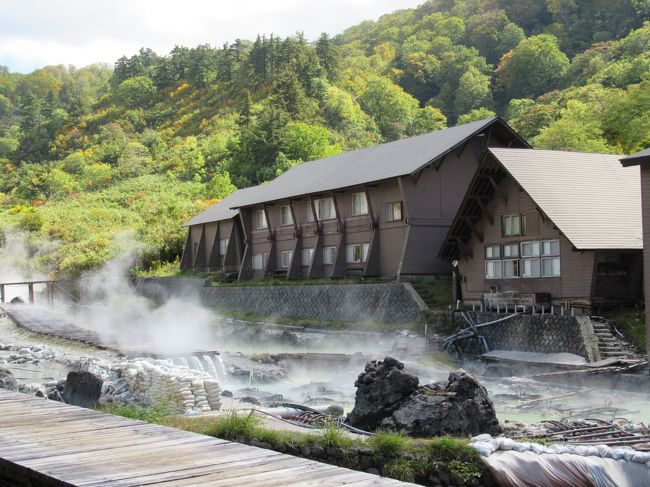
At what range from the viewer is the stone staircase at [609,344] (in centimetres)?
2511

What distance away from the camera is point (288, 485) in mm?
5871

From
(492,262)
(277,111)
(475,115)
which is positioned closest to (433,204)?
(492,262)

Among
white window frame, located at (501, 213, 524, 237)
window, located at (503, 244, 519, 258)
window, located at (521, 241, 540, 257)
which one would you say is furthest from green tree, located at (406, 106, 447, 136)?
window, located at (521, 241, 540, 257)

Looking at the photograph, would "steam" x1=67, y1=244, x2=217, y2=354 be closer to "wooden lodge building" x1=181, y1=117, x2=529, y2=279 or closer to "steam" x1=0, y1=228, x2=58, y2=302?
"wooden lodge building" x1=181, y1=117, x2=529, y2=279

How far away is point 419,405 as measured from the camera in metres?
15.2

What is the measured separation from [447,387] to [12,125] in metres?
147

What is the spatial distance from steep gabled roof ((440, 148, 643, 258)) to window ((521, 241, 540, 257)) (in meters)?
1.88

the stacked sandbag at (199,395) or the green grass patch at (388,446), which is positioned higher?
the green grass patch at (388,446)

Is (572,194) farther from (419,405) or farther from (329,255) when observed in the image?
(329,255)

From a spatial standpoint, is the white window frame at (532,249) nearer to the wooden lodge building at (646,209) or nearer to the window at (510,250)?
the window at (510,250)

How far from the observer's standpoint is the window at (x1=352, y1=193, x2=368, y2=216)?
41.3 m

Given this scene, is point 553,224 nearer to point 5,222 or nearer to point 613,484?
point 613,484

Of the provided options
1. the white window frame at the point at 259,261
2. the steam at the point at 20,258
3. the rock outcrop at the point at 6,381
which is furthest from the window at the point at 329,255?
the steam at the point at 20,258

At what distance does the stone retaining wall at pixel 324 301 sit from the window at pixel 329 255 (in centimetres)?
252
